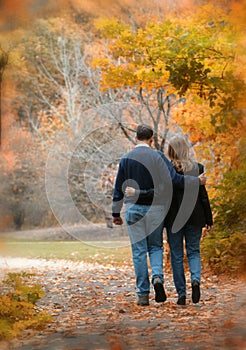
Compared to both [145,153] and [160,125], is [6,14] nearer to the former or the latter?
[145,153]

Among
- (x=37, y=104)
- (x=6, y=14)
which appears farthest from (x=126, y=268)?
(x=37, y=104)

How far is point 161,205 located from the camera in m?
6.65

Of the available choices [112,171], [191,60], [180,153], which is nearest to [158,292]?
[180,153]

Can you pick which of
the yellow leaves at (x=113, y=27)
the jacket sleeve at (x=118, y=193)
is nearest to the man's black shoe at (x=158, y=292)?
the jacket sleeve at (x=118, y=193)

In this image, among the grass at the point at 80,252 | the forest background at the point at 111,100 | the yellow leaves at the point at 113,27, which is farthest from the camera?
the grass at the point at 80,252

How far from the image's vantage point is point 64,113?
999 inches

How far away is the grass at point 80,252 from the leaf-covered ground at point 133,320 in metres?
5.91

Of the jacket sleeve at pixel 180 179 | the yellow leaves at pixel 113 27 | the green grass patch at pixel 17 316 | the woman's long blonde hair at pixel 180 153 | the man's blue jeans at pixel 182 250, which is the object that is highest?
the yellow leaves at pixel 113 27

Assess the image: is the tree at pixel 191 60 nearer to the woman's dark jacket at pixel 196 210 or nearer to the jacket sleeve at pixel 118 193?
the woman's dark jacket at pixel 196 210

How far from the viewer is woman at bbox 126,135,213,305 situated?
21.7 ft

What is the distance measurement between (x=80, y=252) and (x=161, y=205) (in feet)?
39.4

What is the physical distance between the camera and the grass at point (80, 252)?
15.9 m

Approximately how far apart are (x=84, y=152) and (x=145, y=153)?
1401cm

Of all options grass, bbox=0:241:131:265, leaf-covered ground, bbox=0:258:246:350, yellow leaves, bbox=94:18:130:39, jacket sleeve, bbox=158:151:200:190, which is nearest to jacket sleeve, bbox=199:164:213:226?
jacket sleeve, bbox=158:151:200:190
